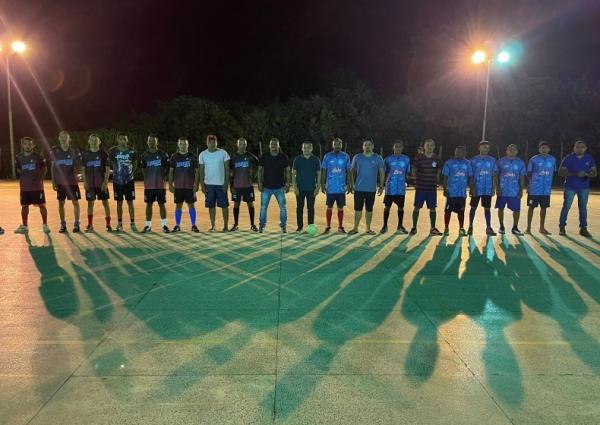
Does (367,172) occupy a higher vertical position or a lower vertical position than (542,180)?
higher

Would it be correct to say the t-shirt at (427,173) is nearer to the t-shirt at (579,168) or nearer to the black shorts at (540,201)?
the black shorts at (540,201)

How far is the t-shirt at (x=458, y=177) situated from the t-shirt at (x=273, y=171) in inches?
126

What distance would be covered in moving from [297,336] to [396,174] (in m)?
5.91

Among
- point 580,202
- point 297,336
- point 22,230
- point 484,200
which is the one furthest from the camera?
point 580,202

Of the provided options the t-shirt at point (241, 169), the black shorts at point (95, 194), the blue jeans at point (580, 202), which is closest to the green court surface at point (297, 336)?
the black shorts at point (95, 194)

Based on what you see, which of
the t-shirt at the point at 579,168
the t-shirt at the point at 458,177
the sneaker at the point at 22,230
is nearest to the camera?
the sneaker at the point at 22,230

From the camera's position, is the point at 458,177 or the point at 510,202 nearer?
the point at 458,177

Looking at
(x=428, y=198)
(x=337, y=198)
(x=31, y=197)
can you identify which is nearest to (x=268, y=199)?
(x=337, y=198)

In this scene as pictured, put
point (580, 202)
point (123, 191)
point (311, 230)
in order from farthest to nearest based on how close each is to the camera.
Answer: point (580, 202) → point (123, 191) → point (311, 230)

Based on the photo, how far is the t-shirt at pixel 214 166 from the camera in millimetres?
9016

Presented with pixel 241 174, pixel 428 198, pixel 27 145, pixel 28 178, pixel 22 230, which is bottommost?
pixel 22 230

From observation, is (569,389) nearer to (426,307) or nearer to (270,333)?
(426,307)

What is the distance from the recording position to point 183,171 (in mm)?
9133

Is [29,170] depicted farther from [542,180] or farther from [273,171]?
[542,180]
